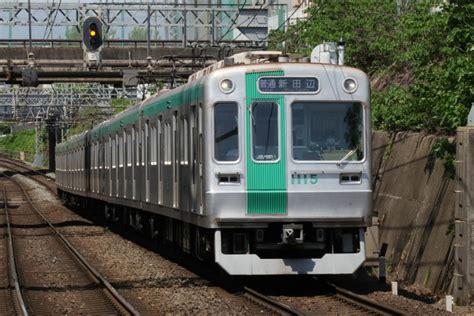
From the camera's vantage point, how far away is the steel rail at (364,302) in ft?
34.7

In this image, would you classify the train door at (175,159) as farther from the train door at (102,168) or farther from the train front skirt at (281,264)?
the train door at (102,168)

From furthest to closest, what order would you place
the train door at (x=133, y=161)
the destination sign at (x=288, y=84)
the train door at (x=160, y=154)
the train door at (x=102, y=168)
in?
the train door at (x=102, y=168), the train door at (x=133, y=161), the train door at (x=160, y=154), the destination sign at (x=288, y=84)

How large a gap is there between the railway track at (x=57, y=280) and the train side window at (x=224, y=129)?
2.07m

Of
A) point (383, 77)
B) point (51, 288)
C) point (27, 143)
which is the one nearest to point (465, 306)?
point (51, 288)

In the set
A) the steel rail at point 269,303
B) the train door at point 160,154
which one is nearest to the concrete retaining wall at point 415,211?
the steel rail at point 269,303

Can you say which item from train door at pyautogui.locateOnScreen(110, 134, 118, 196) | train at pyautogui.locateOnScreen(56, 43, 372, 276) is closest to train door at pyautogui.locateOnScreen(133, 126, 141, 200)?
train door at pyautogui.locateOnScreen(110, 134, 118, 196)

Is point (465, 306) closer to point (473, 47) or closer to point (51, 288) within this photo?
point (473, 47)

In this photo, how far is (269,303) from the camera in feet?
38.1

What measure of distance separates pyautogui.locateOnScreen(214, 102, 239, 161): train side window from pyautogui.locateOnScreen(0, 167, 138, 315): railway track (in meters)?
2.07

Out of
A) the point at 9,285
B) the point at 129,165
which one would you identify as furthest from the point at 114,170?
the point at 9,285

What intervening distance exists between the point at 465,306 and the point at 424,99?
140 inches

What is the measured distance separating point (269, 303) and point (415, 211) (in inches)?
170

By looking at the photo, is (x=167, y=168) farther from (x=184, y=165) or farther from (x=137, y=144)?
(x=137, y=144)

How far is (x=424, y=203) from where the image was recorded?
584 inches
